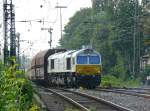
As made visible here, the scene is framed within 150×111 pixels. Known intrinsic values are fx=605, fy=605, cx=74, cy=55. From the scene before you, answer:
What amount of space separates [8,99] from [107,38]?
69867mm

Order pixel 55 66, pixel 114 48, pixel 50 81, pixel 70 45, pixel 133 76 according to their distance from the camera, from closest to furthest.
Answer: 1. pixel 55 66
2. pixel 50 81
3. pixel 133 76
4. pixel 114 48
5. pixel 70 45

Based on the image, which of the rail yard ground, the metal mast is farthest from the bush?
the metal mast

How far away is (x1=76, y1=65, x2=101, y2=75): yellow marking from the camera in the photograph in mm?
39344

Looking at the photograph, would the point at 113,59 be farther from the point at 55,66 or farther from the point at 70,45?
the point at 55,66

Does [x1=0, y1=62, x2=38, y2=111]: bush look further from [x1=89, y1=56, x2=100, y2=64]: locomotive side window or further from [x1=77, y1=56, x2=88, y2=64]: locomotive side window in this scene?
[x1=89, y1=56, x2=100, y2=64]: locomotive side window

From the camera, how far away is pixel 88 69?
3966 cm

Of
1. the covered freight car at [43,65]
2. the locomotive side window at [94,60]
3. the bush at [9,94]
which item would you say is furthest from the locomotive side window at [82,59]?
the bush at [9,94]

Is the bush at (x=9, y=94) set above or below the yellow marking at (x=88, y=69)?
below

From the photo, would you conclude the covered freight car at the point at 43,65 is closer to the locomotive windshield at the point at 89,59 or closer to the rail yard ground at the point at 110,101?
the locomotive windshield at the point at 89,59

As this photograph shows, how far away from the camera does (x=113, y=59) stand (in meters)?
81.1

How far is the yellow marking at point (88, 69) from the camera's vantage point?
39.3 metres

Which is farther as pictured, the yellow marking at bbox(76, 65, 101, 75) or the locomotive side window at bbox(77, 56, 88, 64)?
the locomotive side window at bbox(77, 56, 88, 64)

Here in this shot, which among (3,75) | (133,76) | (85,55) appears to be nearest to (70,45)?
(133,76)

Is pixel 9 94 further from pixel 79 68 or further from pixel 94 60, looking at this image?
pixel 94 60
